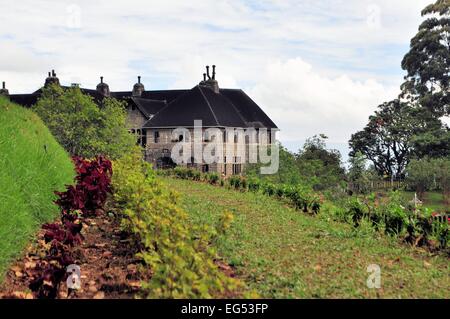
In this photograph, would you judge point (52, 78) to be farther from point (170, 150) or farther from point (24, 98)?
point (170, 150)

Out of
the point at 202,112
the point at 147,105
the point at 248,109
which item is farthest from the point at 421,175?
the point at 147,105

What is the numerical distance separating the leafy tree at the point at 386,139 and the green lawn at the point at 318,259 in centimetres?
4176

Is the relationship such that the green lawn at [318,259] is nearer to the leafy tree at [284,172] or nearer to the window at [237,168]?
the leafy tree at [284,172]

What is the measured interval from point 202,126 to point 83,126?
1896 centimetres

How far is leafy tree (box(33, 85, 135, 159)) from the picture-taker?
33969mm

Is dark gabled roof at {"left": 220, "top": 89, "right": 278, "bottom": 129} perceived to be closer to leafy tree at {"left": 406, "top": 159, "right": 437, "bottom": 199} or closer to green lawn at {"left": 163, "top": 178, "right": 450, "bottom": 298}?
leafy tree at {"left": 406, "top": 159, "right": 437, "bottom": 199}

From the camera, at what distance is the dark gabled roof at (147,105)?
5777cm

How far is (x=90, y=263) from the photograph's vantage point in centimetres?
938

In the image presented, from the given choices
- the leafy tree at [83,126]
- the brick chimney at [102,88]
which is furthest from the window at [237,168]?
the leafy tree at [83,126]

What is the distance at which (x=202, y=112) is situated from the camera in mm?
53594

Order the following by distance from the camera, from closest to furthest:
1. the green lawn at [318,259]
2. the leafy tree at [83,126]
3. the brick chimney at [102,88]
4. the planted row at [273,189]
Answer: the green lawn at [318,259] → the planted row at [273,189] → the leafy tree at [83,126] → the brick chimney at [102,88]
